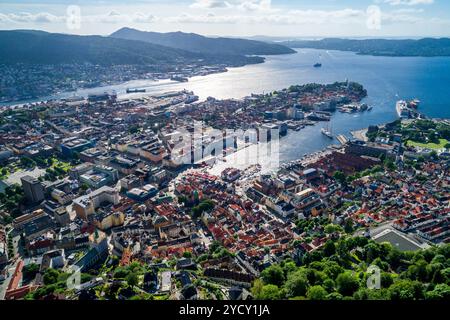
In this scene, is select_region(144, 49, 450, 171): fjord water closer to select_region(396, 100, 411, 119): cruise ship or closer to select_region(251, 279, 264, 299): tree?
select_region(396, 100, 411, 119): cruise ship

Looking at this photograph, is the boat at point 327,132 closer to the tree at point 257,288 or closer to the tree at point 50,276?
the tree at point 257,288

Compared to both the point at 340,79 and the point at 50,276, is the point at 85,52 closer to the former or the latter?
the point at 340,79

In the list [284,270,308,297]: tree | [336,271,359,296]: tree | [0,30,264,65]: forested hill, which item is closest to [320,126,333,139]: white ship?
[336,271,359,296]: tree

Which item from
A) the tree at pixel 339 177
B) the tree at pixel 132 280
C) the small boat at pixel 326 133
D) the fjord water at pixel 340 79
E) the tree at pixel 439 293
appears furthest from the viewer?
the fjord water at pixel 340 79

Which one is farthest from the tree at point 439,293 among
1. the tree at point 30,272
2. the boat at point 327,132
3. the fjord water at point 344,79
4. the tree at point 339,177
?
the boat at point 327,132

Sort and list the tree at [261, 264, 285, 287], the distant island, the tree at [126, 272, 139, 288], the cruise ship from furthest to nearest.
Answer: the distant island → the cruise ship → the tree at [261, 264, 285, 287] → the tree at [126, 272, 139, 288]
